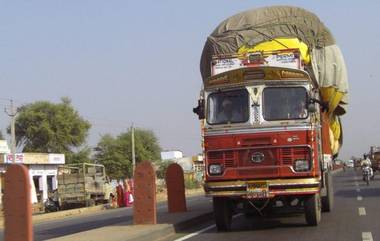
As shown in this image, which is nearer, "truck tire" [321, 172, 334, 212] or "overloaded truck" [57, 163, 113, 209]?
"truck tire" [321, 172, 334, 212]

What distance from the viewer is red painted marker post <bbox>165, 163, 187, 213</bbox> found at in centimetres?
1834

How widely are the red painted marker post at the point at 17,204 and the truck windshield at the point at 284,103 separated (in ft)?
18.4

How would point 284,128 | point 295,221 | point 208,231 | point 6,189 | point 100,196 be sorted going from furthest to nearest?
point 100,196
point 295,221
point 208,231
point 284,128
point 6,189

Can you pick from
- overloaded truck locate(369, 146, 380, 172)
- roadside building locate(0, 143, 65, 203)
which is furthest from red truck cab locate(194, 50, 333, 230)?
overloaded truck locate(369, 146, 380, 172)

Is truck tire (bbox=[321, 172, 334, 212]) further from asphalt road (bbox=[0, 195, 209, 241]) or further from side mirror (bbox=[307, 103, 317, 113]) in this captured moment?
asphalt road (bbox=[0, 195, 209, 241])

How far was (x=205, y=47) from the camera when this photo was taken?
61.2 ft

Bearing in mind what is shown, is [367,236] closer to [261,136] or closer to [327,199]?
[261,136]

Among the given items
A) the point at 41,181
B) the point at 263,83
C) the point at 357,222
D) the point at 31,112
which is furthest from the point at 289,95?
the point at 31,112

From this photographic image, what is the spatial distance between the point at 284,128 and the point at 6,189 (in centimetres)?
591

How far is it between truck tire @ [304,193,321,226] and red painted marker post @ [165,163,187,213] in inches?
193

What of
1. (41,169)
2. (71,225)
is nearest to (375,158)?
(41,169)

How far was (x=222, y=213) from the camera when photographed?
14547 mm

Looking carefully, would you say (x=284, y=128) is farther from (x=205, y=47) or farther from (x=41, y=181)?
(x=41, y=181)

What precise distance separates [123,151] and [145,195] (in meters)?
79.2
